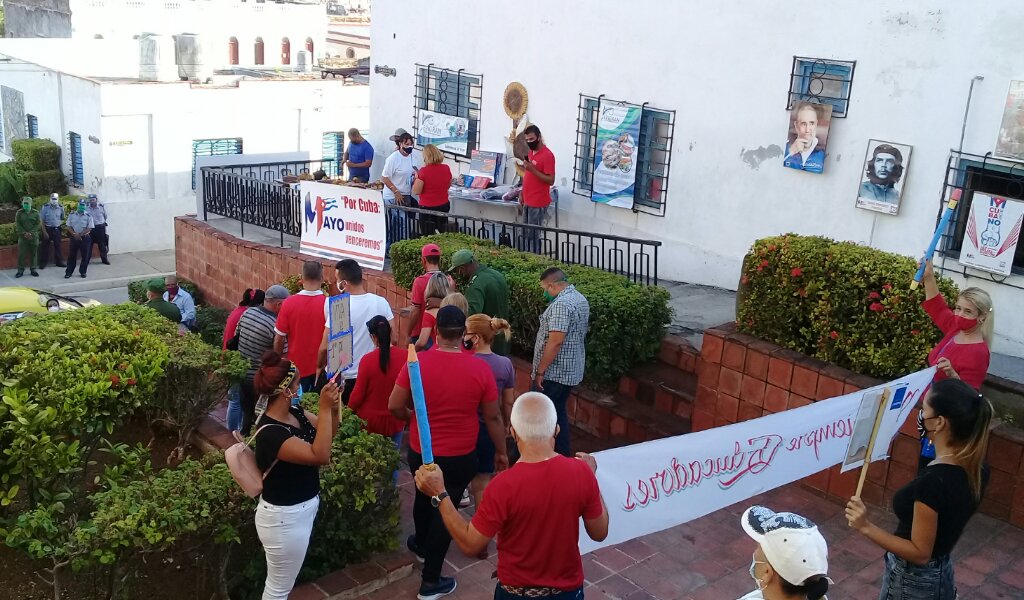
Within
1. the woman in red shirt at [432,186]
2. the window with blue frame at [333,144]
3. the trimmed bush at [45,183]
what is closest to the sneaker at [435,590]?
the woman in red shirt at [432,186]

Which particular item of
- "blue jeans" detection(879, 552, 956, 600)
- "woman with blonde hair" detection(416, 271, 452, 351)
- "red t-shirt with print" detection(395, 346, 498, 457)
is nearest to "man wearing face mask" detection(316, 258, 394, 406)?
"woman with blonde hair" detection(416, 271, 452, 351)

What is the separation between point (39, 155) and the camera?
24406mm

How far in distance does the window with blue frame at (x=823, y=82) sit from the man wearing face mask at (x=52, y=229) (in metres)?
16.2

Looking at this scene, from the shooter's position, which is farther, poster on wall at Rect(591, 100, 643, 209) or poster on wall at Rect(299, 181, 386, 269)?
poster on wall at Rect(591, 100, 643, 209)

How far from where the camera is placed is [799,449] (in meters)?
5.29

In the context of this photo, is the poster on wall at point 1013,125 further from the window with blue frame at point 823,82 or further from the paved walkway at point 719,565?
the paved walkway at point 719,565

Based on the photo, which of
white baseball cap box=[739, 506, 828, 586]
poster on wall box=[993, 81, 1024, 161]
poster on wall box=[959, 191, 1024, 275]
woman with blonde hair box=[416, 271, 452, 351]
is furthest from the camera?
poster on wall box=[959, 191, 1024, 275]

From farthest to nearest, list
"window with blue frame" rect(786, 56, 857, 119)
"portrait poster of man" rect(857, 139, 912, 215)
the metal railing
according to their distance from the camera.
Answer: the metal railing → "window with blue frame" rect(786, 56, 857, 119) → "portrait poster of man" rect(857, 139, 912, 215)

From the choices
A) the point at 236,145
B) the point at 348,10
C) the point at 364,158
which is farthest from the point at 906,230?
the point at 348,10

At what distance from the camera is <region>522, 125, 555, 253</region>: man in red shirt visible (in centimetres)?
1093

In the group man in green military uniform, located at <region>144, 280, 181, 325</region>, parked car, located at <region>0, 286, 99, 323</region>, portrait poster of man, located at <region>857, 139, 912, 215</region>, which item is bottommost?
parked car, located at <region>0, 286, 99, 323</region>

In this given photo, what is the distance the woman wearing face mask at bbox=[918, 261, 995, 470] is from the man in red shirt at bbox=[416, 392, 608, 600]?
2.69 metres

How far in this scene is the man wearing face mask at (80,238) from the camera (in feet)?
64.1

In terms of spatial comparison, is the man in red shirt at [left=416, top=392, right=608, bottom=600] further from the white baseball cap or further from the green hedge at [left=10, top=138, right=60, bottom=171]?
the green hedge at [left=10, top=138, right=60, bottom=171]
